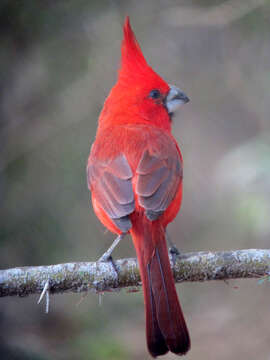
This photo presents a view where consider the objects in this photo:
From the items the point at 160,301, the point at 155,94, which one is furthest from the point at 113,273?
the point at 155,94

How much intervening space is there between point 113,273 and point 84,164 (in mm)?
2404

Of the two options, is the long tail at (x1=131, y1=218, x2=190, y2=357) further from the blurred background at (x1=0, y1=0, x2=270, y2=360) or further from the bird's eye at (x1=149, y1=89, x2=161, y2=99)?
the bird's eye at (x1=149, y1=89, x2=161, y2=99)

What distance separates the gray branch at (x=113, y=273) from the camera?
3.00m

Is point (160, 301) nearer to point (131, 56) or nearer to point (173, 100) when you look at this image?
point (173, 100)

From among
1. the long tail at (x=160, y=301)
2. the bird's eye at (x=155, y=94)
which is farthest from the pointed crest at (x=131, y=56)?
the long tail at (x=160, y=301)

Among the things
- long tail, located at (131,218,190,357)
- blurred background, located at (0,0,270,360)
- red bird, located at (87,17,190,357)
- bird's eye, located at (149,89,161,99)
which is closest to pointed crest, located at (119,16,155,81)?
red bird, located at (87,17,190,357)

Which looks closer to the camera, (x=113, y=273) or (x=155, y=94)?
(x=113, y=273)

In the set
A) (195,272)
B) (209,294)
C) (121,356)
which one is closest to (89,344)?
(121,356)

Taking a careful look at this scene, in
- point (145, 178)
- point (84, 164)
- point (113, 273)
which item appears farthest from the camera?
point (84, 164)

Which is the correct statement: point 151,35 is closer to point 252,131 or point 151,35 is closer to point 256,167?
point 252,131

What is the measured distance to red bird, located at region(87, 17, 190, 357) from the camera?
292 cm

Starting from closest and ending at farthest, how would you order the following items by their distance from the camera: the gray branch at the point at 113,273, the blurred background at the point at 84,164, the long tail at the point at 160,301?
the long tail at the point at 160,301
the gray branch at the point at 113,273
the blurred background at the point at 84,164

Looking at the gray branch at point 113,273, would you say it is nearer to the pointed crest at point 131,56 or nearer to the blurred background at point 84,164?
the blurred background at point 84,164

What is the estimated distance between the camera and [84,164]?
17.7ft
